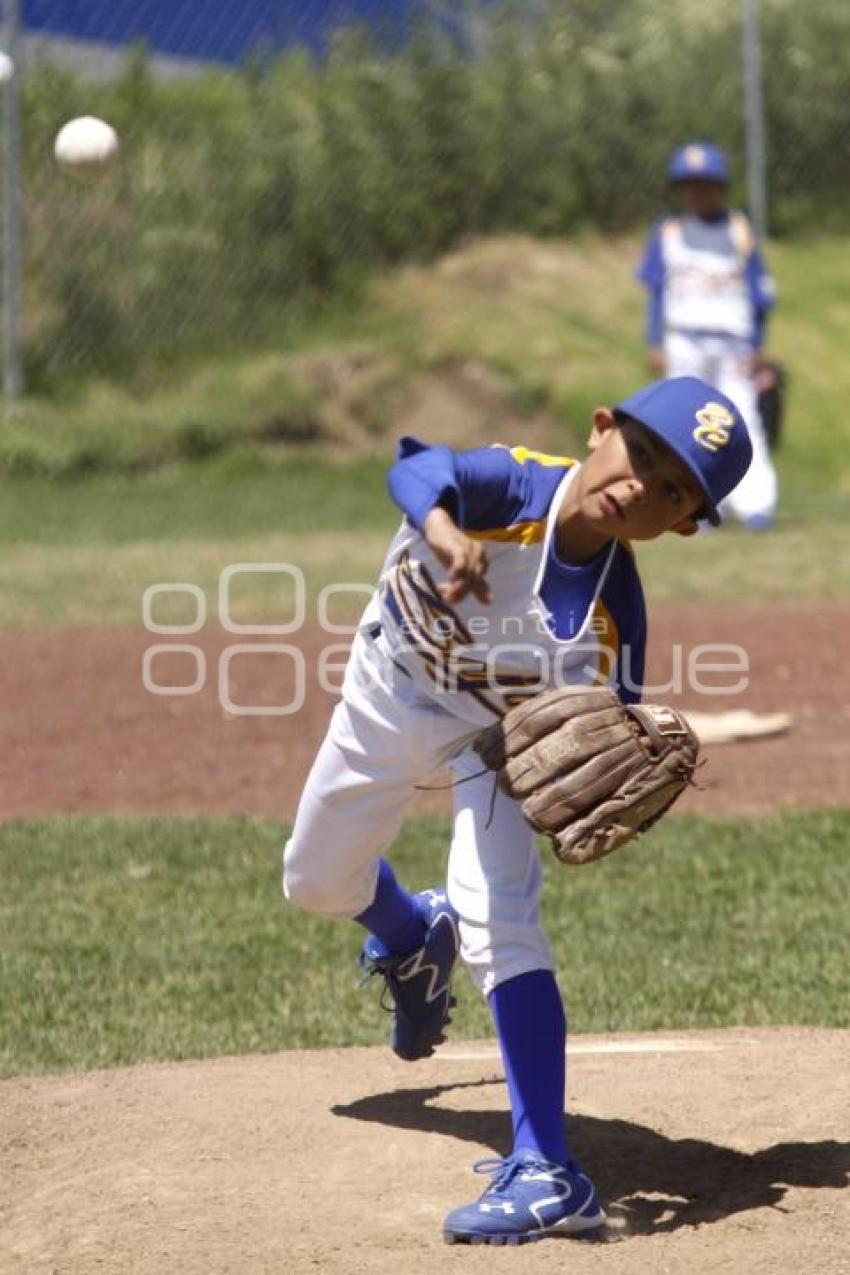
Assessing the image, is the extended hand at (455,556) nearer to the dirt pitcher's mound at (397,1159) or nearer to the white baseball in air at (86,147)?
the dirt pitcher's mound at (397,1159)

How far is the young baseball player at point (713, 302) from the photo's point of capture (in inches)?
483

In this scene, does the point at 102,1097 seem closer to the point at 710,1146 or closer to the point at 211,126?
the point at 710,1146

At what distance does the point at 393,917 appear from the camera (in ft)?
13.5

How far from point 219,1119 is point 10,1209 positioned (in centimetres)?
45

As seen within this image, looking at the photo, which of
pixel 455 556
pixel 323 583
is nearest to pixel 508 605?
pixel 455 556

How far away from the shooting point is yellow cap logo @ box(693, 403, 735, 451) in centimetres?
342

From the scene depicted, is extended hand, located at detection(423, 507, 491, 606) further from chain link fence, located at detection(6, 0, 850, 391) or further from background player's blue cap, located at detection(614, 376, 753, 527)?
chain link fence, located at detection(6, 0, 850, 391)

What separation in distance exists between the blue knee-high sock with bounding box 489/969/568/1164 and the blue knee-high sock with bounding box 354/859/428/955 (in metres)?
0.62

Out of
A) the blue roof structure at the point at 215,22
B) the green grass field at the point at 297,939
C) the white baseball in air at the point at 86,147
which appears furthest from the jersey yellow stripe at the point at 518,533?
the blue roof structure at the point at 215,22

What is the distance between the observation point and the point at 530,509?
3.55 metres

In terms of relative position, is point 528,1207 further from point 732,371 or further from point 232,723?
point 732,371

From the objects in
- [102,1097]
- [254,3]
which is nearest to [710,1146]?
[102,1097]

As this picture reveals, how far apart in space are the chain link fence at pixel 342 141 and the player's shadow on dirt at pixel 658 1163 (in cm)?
1091

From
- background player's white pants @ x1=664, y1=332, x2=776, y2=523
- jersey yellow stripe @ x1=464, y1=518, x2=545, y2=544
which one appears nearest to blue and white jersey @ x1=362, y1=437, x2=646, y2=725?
jersey yellow stripe @ x1=464, y1=518, x2=545, y2=544
